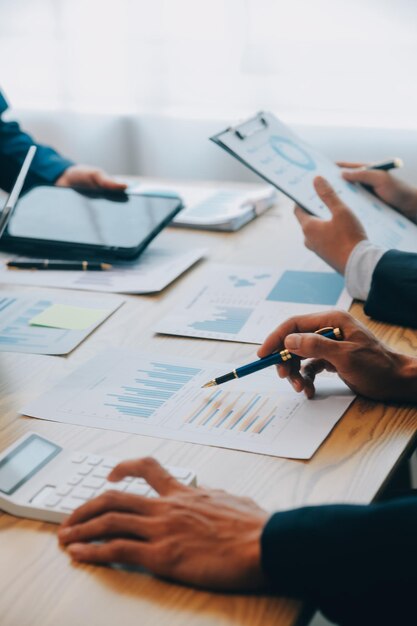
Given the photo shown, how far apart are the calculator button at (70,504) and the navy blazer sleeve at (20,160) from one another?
1162 millimetres

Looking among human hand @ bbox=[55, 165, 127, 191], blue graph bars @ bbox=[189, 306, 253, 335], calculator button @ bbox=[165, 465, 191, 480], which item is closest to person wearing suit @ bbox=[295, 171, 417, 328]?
blue graph bars @ bbox=[189, 306, 253, 335]

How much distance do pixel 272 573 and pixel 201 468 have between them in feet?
0.66

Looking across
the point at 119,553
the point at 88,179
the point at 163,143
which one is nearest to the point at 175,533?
the point at 119,553

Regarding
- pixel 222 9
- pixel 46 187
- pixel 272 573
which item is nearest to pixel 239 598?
pixel 272 573

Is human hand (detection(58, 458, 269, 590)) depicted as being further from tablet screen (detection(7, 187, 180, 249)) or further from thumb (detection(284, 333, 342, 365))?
tablet screen (detection(7, 187, 180, 249))

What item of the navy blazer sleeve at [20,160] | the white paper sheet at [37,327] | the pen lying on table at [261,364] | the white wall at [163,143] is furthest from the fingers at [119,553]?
the white wall at [163,143]

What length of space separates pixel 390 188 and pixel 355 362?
0.69 meters

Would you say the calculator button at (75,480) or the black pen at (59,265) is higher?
the calculator button at (75,480)

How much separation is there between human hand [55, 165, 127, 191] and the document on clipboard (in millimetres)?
332

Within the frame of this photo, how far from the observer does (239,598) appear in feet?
2.51

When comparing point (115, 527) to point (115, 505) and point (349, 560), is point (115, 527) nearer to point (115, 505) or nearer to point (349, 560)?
point (115, 505)

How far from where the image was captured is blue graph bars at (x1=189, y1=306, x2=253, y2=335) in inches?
51.3

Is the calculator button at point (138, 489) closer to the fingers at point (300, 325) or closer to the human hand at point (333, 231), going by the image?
the fingers at point (300, 325)

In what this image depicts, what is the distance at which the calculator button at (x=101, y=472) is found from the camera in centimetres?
91
